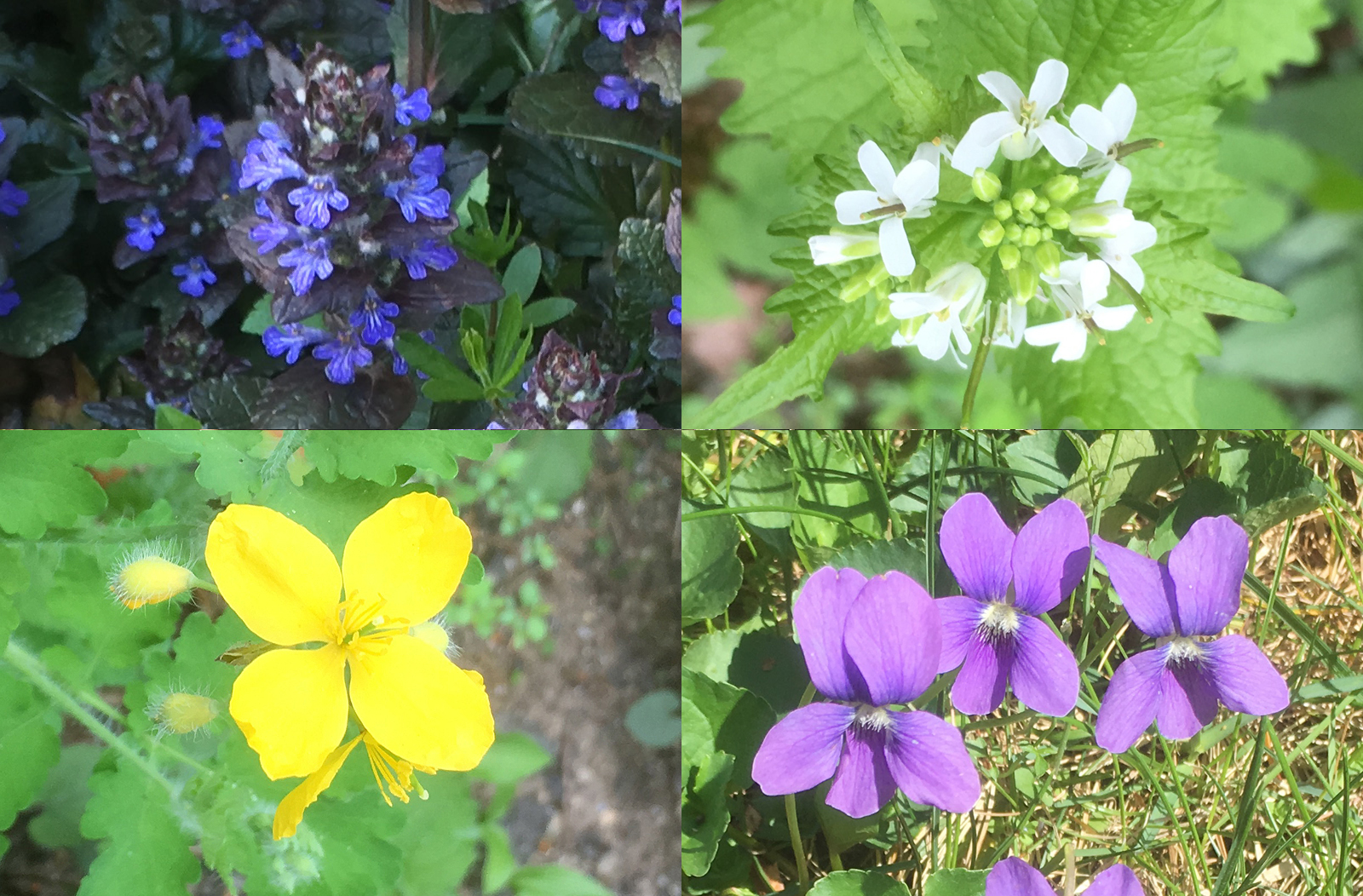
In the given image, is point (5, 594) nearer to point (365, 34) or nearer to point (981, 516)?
point (365, 34)

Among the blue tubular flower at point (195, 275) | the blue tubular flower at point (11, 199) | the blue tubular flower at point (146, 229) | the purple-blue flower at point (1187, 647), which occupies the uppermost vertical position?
the blue tubular flower at point (11, 199)

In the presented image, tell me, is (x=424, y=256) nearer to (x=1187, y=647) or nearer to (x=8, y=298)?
(x=8, y=298)

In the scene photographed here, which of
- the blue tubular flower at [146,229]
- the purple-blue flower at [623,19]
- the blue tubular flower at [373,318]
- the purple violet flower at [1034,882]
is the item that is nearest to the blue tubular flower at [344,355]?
the blue tubular flower at [373,318]

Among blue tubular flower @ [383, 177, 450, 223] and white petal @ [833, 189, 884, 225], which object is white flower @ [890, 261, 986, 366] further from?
blue tubular flower @ [383, 177, 450, 223]

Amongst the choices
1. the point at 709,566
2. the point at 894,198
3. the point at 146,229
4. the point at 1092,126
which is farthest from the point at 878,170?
the point at 146,229

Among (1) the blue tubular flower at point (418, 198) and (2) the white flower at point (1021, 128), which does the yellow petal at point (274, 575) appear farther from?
(2) the white flower at point (1021, 128)

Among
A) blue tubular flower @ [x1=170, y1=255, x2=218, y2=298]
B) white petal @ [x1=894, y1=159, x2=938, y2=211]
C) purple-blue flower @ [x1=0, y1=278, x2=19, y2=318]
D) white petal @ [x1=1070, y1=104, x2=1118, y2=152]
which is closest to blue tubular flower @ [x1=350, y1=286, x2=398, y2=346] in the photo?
blue tubular flower @ [x1=170, y1=255, x2=218, y2=298]
